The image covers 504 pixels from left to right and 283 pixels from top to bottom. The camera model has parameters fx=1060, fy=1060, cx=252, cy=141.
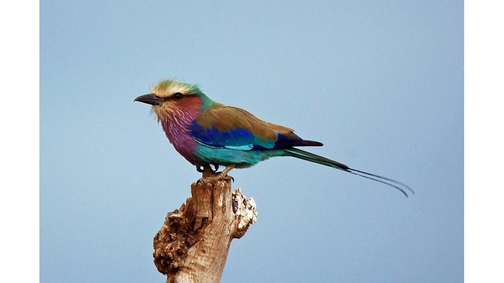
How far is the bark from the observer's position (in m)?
4.64

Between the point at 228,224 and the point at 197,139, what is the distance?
1.31 feet

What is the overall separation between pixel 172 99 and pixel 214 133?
25cm

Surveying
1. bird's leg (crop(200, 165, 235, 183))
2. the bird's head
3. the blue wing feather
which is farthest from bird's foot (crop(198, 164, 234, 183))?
the bird's head

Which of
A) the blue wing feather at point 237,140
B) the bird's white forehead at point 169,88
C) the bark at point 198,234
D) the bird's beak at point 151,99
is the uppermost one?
the bird's white forehead at point 169,88

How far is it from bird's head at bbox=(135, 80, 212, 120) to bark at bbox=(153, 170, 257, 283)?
346 millimetres

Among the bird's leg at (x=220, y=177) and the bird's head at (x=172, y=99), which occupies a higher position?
the bird's head at (x=172, y=99)

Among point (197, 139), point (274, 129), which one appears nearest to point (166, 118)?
Result: point (197, 139)

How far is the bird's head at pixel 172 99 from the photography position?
4730 millimetres

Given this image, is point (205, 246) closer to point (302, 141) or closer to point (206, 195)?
point (206, 195)

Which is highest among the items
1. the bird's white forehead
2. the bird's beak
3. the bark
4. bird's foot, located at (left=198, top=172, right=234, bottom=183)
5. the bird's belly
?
the bird's white forehead

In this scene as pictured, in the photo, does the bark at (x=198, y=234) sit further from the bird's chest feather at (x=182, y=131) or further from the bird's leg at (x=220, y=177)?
the bird's chest feather at (x=182, y=131)

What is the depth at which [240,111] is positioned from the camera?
4.80 meters

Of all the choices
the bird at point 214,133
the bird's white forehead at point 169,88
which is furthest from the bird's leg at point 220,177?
the bird's white forehead at point 169,88

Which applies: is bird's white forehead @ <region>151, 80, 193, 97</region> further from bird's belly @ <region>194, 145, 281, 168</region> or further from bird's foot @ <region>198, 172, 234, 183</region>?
bird's foot @ <region>198, 172, 234, 183</region>
